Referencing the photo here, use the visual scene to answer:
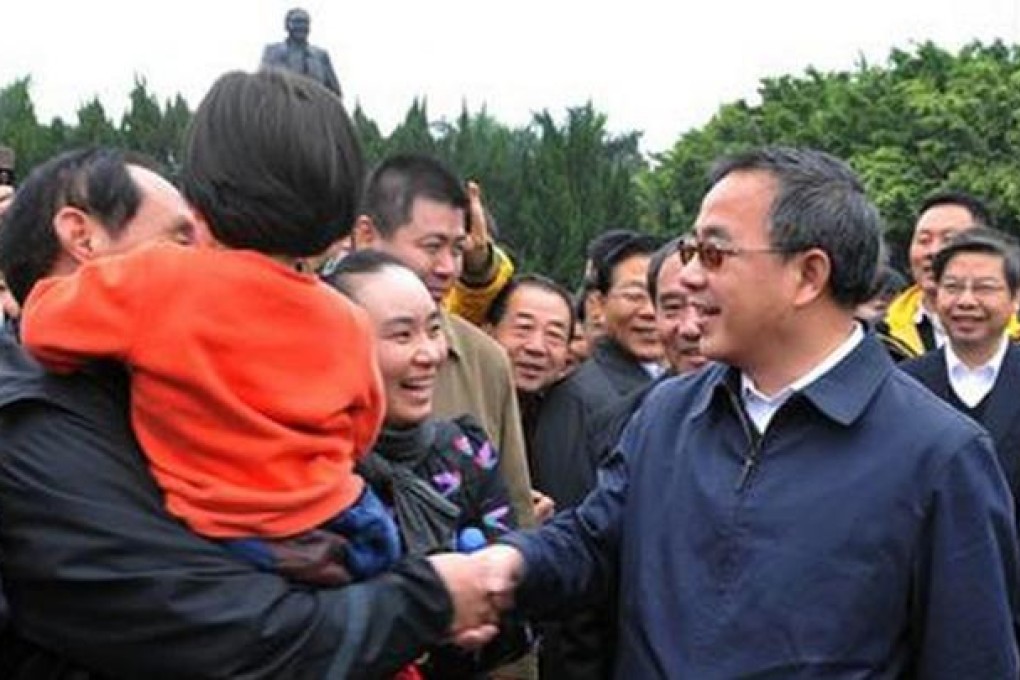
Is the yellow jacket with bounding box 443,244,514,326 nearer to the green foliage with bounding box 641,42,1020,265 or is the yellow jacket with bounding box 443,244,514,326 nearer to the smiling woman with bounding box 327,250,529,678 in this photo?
the smiling woman with bounding box 327,250,529,678

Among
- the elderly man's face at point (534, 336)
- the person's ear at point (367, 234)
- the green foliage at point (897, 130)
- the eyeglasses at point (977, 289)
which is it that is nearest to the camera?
the person's ear at point (367, 234)

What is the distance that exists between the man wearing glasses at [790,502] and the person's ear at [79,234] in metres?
0.83

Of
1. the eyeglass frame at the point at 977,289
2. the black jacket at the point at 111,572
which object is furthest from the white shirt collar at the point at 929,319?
the black jacket at the point at 111,572

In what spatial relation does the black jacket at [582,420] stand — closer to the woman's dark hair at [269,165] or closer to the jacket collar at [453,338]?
the jacket collar at [453,338]

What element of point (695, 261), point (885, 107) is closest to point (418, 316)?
point (695, 261)

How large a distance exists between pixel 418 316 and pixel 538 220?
58.8 ft

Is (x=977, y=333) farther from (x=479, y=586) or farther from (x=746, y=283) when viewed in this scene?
(x=479, y=586)

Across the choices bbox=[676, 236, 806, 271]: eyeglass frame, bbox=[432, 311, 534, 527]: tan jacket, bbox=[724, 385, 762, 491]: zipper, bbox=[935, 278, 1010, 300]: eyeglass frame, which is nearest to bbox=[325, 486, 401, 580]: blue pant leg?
bbox=[724, 385, 762, 491]: zipper

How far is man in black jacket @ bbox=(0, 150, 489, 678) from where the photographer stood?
193 centimetres

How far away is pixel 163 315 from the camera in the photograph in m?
1.93

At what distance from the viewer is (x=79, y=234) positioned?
8.86ft

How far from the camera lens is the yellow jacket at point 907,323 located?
6.74 metres

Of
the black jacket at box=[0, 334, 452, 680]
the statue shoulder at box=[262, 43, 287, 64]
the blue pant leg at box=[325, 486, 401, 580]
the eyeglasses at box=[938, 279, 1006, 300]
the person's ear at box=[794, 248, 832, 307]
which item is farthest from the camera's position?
the statue shoulder at box=[262, 43, 287, 64]

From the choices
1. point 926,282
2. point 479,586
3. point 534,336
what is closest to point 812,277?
point 479,586
